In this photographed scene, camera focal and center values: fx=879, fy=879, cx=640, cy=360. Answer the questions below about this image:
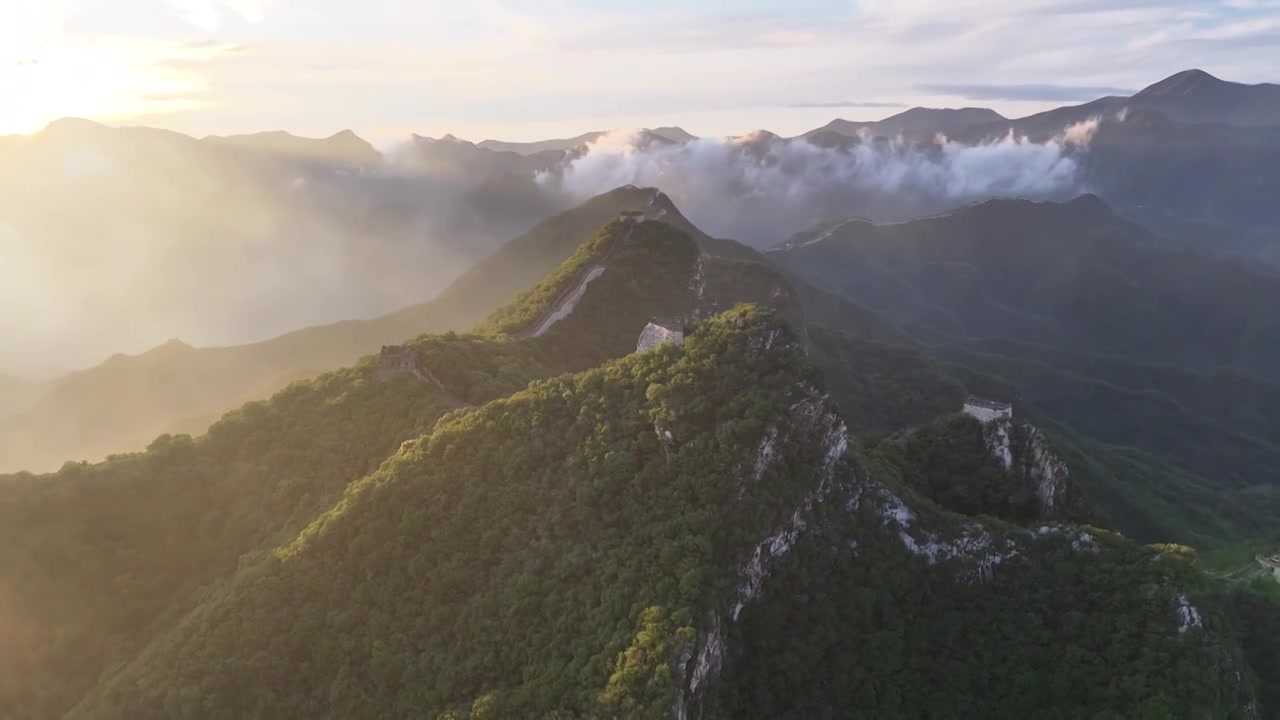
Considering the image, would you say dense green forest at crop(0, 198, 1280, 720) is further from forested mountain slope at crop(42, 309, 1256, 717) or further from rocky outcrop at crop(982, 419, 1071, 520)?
rocky outcrop at crop(982, 419, 1071, 520)

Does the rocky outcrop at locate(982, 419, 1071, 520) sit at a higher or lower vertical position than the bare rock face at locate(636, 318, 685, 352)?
lower

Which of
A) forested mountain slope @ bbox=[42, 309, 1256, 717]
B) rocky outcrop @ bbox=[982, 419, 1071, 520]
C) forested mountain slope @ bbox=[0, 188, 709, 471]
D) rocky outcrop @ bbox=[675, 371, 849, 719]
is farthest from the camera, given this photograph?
forested mountain slope @ bbox=[0, 188, 709, 471]

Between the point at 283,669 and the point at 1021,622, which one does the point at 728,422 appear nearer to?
the point at 1021,622

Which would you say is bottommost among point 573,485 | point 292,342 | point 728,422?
point 292,342

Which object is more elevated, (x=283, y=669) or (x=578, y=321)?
(x=578, y=321)

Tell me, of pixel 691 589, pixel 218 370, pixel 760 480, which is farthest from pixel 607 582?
pixel 218 370

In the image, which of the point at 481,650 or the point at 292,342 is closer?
the point at 481,650

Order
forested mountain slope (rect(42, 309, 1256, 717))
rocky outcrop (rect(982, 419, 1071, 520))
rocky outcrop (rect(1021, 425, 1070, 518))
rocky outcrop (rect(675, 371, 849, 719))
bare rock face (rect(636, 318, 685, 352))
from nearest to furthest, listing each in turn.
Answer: rocky outcrop (rect(675, 371, 849, 719)), forested mountain slope (rect(42, 309, 1256, 717)), bare rock face (rect(636, 318, 685, 352)), rocky outcrop (rect(1021, 425, 1070, 518)), rocky outcrop (rect(982, 419, 1071, 520))

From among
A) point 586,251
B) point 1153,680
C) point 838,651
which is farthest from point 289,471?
point 1153,680

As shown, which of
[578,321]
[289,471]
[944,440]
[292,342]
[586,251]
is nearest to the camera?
[289,471]

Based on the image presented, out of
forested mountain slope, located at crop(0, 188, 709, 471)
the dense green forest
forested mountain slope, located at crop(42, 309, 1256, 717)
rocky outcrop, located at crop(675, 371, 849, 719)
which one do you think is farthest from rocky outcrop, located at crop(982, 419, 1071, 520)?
forested mountain slope, located at crop(0, 188, 709, 471)
